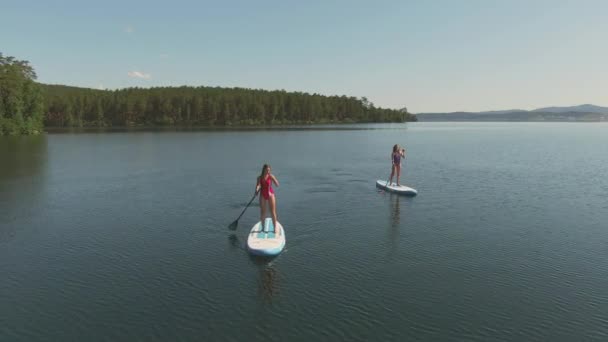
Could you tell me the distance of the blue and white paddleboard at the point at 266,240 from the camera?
1434cm

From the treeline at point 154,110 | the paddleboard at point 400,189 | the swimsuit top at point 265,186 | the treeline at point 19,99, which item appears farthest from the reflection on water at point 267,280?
the treeline at point 154,110

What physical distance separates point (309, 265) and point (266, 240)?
7.24 feet

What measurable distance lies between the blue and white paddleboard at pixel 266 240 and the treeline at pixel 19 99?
8821cm

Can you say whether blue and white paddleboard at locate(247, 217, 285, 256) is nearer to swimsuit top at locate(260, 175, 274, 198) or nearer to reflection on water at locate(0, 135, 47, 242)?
swimsuit top at locate(260, 175, 274, 198)

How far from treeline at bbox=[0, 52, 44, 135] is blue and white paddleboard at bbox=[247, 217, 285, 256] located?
88.2 meters

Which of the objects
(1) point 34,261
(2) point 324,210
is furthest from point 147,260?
(2) point 324,210

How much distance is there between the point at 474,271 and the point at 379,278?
10.8 ft

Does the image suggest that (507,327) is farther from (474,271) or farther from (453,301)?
(474,271)

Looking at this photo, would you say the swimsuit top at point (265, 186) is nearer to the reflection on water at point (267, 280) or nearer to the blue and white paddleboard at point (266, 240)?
the blue and white paddleboard at point (266, 240)

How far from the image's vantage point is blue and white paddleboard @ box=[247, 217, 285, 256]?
1434 cm

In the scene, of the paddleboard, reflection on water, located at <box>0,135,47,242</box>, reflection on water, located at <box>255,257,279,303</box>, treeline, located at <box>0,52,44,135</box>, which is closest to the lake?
reflection on water, located at <box>255,257,279,303</box>

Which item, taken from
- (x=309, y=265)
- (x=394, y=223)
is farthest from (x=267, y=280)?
(x=394, y=223)

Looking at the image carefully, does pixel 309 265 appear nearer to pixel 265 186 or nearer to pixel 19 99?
pixel 265 186

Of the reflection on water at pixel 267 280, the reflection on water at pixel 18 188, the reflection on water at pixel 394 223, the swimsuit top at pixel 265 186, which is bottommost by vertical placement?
the reflection on water at pixel 267 280
